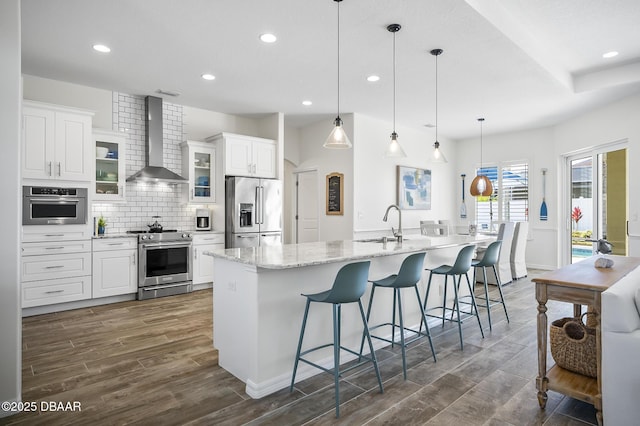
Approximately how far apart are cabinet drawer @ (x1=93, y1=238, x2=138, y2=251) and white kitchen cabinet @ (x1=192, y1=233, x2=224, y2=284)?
33.5 inches

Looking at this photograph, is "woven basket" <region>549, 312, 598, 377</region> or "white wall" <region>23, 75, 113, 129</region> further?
"white wall" <region>23, 75, 113, 129</region>

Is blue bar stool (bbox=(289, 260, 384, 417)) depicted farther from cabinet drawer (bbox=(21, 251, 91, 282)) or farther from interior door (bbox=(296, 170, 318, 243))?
interior door (bbox=(296, 170, 318, 243))

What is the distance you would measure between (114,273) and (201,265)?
118 centimetres

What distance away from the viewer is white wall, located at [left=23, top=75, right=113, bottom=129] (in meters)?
4.71

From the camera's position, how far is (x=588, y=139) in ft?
20.5

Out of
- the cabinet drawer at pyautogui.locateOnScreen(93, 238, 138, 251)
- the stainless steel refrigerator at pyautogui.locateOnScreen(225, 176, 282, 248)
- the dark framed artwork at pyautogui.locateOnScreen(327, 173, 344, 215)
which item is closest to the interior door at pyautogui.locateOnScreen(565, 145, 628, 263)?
the dark framed artwork at pyautogui.locateOnScreen(327, 173, 344, 215)

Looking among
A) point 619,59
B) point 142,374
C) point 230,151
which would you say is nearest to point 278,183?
point 230,151

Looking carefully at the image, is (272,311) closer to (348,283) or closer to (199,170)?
(348,283)

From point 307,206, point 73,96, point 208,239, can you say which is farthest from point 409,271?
point 73,96

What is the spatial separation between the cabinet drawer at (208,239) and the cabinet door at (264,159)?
1196mm

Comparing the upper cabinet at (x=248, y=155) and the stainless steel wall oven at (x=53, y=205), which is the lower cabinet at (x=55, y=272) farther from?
the upper cabinet at (x=248, y=155)

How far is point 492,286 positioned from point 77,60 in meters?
6.34

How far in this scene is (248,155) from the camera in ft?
19.9

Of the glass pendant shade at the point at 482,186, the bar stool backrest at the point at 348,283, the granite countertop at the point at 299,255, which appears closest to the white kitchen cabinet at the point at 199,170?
the granite countertop at the point at 299,255
